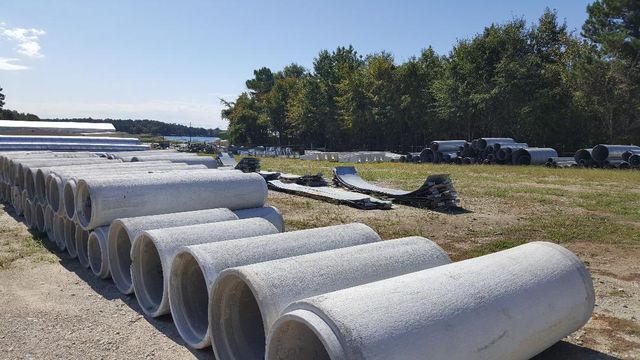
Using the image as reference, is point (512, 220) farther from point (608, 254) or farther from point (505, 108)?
point (505, 108)

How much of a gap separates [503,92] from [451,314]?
3380 cm

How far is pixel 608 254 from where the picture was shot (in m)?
7.89

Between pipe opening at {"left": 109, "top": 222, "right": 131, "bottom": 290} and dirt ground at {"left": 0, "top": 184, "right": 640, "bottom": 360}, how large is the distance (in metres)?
0.17

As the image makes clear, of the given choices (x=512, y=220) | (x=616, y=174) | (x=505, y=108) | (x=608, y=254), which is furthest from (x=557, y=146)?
(x=608, y=254)

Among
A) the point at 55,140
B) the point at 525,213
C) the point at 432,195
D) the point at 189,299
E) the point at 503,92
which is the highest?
the point at 503,92

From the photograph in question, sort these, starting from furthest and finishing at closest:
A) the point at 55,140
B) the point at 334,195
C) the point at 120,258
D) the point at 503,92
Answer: the point at 503,92 → the point at 55,140 → the point at 334,195 → the point at 120,258

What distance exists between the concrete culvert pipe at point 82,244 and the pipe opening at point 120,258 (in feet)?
3.92

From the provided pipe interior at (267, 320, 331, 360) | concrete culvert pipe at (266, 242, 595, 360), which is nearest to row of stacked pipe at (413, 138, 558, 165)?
concrete culvert pipe at (266, 242, 595, 360)

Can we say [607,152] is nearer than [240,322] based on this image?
No

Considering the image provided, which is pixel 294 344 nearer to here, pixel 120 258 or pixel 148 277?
pixel 148 277

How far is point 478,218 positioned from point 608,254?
3.58 meters

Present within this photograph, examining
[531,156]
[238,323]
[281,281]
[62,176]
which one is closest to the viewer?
[281,281]

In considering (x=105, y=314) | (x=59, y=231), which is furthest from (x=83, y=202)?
(x=105, y=314)

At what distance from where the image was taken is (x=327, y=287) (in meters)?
3.67
